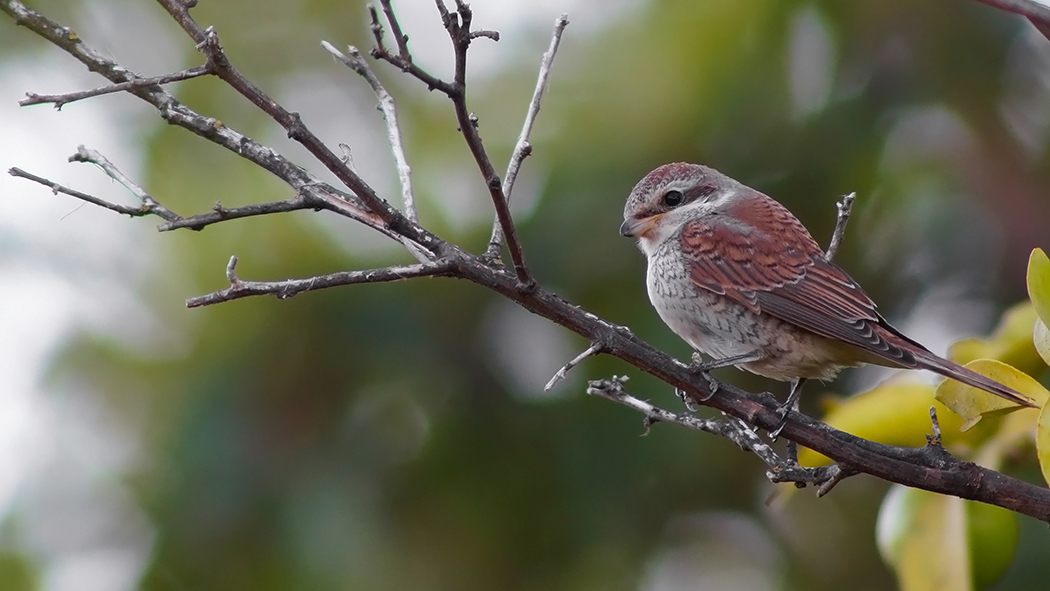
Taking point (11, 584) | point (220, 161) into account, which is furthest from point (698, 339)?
point (11, 584)

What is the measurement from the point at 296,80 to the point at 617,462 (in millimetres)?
1995

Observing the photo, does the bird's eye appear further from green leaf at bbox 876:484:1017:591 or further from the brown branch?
the brown branch

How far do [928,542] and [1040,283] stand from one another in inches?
32.8

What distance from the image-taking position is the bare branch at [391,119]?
2055 millimetres

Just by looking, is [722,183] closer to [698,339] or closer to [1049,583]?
[698,339]

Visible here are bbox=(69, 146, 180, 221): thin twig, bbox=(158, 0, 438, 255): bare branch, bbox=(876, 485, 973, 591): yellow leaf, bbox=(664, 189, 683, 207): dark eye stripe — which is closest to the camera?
bbox=(158, 0, 438, 255): bare branch

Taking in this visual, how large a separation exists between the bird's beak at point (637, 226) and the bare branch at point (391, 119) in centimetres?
143

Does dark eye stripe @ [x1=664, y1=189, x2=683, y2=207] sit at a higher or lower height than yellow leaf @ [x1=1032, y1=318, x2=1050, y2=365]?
lower

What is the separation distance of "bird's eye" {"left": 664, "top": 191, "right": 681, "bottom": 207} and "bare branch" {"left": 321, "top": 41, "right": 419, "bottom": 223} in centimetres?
162

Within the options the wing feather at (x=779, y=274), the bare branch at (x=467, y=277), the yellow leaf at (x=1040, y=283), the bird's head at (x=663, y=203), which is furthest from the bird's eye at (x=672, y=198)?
the yellow leaf at (x=1040, y=283)

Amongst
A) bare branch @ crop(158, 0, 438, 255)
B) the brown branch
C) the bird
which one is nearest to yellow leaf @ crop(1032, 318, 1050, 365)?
the bird

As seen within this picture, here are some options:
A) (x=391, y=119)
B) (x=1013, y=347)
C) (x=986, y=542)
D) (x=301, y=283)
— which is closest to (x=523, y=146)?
(x=391, y=119)

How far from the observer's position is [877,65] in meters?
3.95

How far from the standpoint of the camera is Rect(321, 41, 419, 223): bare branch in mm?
2055
